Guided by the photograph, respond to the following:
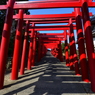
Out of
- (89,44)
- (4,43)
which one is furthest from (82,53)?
(4,43)

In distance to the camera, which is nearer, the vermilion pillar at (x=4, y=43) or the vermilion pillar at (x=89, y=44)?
the vermilion pillar at (x=89, y=44)

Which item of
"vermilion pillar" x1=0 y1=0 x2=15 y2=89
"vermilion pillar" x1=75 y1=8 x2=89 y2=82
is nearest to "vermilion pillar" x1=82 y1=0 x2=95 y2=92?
"vermilion pillar" x1=75 y1=8 x2=89 y2=82

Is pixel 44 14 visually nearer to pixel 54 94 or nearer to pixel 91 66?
pixel 91 66

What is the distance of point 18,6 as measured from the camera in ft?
15.2

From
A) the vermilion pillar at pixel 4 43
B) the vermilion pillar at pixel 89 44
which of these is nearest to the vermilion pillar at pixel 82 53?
the vermilion pillar at pixel 89 44

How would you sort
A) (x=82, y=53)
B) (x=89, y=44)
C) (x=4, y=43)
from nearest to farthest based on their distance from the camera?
(x=89, y=44), (x=4, y=43), (x=82, y=53)

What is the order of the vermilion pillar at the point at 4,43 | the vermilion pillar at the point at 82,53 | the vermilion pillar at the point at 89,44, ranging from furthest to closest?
the vermilion pillar at the point at 82,53 < the vermilion pillar at the point at 4,43 < the vermilion pillar at the point at 89,44

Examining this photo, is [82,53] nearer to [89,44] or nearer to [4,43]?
[89,44]

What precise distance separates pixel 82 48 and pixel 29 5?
2.96 meters

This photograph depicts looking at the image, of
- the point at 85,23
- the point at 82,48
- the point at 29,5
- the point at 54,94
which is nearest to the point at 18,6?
the point at 29,5

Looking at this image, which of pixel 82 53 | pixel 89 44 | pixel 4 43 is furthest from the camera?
pixel 82 53

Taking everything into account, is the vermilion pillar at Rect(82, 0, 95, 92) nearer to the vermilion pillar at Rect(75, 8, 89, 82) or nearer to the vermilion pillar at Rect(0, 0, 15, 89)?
the vermilion pillar at Rect(75, 8, 89, 82)

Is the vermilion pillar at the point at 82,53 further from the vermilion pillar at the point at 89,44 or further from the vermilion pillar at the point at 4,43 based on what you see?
the vermilion pillar at the point at 4,43

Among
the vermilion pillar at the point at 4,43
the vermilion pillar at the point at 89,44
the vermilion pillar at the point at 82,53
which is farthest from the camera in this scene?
the vermilion pillar at the point at 82,53
